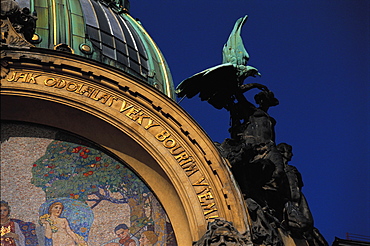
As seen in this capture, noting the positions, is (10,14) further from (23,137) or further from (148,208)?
(148,208)

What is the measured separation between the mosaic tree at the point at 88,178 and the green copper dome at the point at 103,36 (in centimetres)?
342

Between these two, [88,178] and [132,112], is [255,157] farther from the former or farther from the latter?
[88,178]

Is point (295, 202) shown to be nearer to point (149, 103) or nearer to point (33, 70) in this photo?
point (149, 103)

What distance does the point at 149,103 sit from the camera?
13461 millimetres

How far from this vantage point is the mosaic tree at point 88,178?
13391mm

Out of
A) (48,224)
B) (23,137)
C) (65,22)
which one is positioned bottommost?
(48,224)

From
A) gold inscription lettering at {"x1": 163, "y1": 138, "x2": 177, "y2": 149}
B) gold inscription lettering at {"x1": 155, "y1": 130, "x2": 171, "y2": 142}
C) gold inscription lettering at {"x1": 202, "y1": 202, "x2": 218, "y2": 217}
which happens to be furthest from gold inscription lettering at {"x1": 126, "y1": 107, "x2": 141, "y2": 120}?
gold inscription lettering at {"x1": 202, "y1": 202, "x2": 218, "y2": 217}

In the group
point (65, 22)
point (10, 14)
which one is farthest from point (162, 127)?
point (65, 22)

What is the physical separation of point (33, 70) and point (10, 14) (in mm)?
845

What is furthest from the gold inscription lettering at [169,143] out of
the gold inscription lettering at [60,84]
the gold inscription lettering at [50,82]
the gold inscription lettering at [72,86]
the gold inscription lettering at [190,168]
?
the gold inscription lettering at [50,82]

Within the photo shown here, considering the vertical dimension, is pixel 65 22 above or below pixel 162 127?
above

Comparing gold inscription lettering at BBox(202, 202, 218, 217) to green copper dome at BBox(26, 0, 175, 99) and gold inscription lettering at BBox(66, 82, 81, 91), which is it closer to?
gold inscription lettering at BBox(66, 82, 81, 91)

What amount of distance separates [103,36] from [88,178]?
5832 millimetres

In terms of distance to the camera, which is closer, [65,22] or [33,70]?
[33,70]
